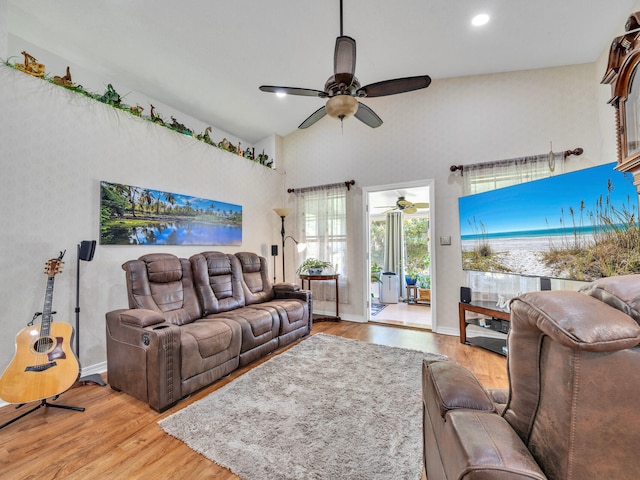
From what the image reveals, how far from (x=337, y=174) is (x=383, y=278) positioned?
2713mm

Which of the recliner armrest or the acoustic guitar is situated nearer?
the acoustic guitar

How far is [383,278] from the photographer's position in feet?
20.8

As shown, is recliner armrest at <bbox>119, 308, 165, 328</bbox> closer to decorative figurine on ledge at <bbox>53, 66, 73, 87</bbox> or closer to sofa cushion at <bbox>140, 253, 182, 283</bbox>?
sofa cushion at <bbox>140, 253, 182, 283</bbox>

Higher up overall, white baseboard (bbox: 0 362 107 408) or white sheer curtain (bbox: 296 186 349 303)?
white sheer curtain (bbox: 296 186 349 303)

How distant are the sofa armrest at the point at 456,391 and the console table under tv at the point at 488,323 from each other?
2551mm

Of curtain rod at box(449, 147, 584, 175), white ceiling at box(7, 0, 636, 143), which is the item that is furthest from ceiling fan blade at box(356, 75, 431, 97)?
curtain rod at box(449, 147, 584, 175)

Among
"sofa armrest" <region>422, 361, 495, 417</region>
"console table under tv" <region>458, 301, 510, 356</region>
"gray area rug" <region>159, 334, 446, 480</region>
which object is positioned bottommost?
"gray area rug" <region>159, 334, 446, 480</region>

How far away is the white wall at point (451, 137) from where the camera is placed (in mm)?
3260

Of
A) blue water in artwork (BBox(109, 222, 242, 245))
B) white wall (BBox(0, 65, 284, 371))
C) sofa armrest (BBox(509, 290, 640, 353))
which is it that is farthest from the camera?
blue water in artwork (BBox(109, 222, 242, 245))

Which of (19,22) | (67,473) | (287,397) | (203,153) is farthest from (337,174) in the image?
(67,473)

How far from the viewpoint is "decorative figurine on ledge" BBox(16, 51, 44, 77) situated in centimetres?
241

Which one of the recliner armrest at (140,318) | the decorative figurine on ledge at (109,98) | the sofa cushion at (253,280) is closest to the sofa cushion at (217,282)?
the sofa cushion at (253,280)

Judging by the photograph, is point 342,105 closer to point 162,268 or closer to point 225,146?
point 162,268

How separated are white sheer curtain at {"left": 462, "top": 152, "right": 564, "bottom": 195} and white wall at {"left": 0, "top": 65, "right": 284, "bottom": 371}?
12.5 ft
